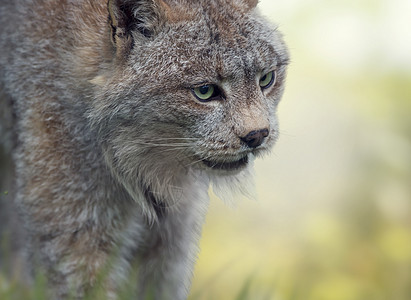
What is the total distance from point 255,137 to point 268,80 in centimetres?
58

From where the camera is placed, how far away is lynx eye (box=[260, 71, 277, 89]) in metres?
4.09

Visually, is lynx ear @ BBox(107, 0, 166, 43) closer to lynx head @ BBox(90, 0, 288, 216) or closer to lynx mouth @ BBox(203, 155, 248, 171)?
lynx head @ BBox(90, 0, 288, 216)

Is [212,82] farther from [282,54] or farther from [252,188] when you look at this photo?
[252,188]

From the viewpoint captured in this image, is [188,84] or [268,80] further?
[268,80]

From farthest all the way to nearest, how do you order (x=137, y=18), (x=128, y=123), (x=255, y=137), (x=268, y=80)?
(x=268, y=80) < (x=128, y=123) < (x=137, y=18) < (x=255, y=137)

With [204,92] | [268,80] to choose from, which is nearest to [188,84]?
[204,92]

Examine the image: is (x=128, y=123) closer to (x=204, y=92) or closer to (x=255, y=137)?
(x=204, y=92)

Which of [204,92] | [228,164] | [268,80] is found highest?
[268,80]

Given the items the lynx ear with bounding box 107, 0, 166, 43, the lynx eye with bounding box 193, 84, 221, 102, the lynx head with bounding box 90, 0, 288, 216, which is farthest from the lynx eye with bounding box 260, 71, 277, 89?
the lynx ear with bounding box 107, 0, 166, 43

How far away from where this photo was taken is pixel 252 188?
4.77m

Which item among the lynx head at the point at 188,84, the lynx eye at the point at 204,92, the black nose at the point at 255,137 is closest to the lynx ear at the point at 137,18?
the lynx head at the point at 188,84

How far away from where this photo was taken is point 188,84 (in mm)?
3789

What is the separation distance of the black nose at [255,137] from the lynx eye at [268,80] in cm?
47

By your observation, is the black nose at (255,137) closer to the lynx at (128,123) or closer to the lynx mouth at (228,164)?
the lynx at (128,123)
